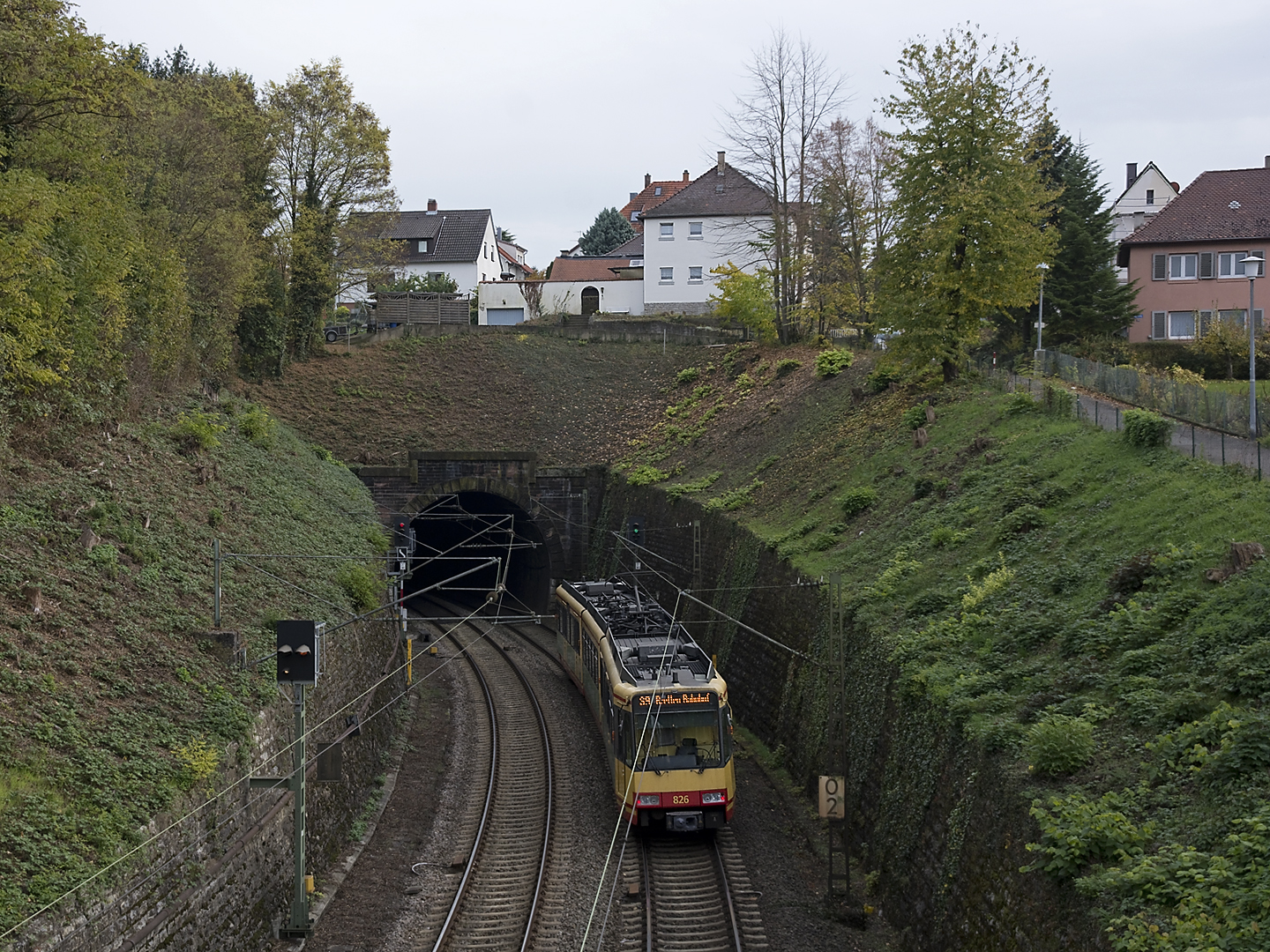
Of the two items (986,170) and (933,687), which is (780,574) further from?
(986,170)

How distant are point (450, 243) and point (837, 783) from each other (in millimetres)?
66076

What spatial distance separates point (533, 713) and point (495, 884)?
1081 cm

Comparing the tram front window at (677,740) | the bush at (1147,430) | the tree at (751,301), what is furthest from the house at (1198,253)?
the tram front window at (677,740)

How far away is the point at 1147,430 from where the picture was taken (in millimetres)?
18984

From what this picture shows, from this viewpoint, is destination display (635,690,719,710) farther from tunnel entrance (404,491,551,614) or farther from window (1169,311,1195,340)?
window (1169,311,1195,340)

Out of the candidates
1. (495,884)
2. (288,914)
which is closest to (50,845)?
(288,914)

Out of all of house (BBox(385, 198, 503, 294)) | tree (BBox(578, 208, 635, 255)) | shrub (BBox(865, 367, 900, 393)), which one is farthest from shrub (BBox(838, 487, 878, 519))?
tree (BBox(578, 208, 635, 255))

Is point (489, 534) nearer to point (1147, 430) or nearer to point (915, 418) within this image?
point (915, 418)

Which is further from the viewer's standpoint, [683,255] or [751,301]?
[683,255]

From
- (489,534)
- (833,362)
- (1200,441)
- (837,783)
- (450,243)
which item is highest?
(450,243)

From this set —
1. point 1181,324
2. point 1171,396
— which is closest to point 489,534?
point 1181,324

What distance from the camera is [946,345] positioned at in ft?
95.4

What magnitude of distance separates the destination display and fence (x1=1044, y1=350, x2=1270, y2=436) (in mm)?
10398

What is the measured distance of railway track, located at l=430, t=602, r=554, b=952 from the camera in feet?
52.0
